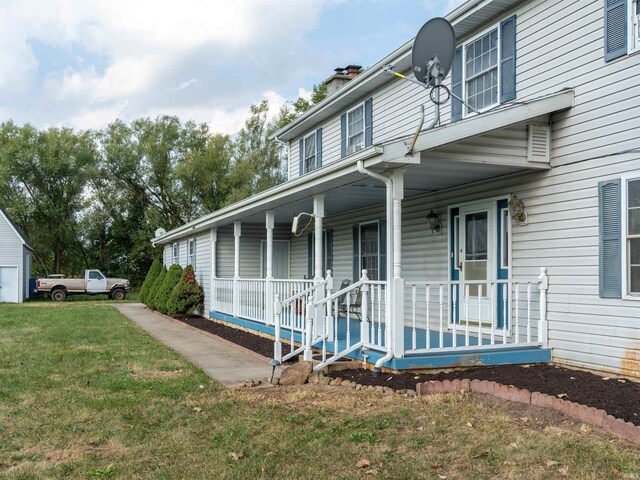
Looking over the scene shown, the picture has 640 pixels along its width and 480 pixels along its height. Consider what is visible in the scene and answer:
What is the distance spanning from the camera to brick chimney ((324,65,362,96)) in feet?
52.7

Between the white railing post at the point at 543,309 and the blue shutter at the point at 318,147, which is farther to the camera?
the blue shutter at the point at 318,147

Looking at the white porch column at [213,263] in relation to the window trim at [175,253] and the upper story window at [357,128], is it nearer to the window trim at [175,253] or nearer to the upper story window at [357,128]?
the upper story window at [357,128]

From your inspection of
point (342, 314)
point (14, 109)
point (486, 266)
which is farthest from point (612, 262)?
point (14, 109)

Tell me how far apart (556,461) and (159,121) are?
37.9 m

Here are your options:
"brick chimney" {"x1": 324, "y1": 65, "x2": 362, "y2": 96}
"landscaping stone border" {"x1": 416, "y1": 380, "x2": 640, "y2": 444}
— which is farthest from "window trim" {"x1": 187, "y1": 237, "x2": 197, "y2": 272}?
"landscaping stone border" {"x1": 416, "y1": 380, "x2": 640, "y2": 444}

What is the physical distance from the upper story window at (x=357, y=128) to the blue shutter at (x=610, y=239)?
20.3ft

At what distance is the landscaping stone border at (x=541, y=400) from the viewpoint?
4.90 m

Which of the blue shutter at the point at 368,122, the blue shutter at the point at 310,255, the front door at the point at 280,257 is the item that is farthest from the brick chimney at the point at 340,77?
the front door at the point at 280,257

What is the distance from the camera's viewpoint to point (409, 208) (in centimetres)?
1100

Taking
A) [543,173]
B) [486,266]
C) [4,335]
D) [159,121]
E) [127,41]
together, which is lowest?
[4,335]

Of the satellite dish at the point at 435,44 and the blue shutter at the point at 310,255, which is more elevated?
the satellite dish at the point at 435,44

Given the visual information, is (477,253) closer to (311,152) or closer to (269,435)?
(269,435)

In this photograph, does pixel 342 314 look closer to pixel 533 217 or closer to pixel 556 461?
pixel 533 217

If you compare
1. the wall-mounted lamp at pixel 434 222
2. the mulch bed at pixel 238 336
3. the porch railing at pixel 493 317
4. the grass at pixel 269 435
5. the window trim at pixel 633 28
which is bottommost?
the mulch bed at pixel 238 336
